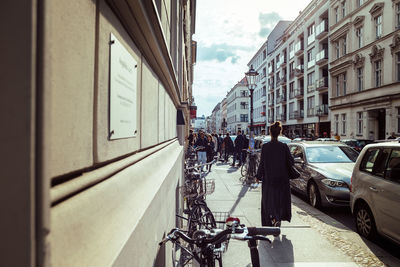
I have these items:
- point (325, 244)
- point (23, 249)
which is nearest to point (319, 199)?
point (325, 244)

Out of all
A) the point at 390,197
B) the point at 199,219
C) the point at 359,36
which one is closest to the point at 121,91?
the point at 199,219

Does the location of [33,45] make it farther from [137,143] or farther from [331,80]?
[331,80]

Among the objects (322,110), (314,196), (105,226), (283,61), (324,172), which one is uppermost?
(283,61)

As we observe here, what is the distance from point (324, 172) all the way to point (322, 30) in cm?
3289

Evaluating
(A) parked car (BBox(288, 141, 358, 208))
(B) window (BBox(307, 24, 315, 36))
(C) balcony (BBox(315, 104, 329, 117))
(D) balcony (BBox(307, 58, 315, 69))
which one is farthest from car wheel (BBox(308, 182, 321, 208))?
(B) window (BBox(307, 24, 315, 36))

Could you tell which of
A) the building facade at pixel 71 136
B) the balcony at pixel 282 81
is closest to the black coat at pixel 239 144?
the building facade at pixel 71 136

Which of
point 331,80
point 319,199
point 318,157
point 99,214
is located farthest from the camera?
point 331,80

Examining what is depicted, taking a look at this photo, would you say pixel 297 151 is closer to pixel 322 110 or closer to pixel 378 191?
pixel 378 191

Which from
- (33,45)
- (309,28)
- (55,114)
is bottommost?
(55,114)

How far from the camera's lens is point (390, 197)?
4699mm

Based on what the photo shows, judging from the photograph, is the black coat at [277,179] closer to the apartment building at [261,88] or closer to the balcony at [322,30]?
the balcony at [322,30]

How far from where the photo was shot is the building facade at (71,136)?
0.52 meters

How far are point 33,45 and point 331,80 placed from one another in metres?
36.8

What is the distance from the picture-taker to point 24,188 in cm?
52
